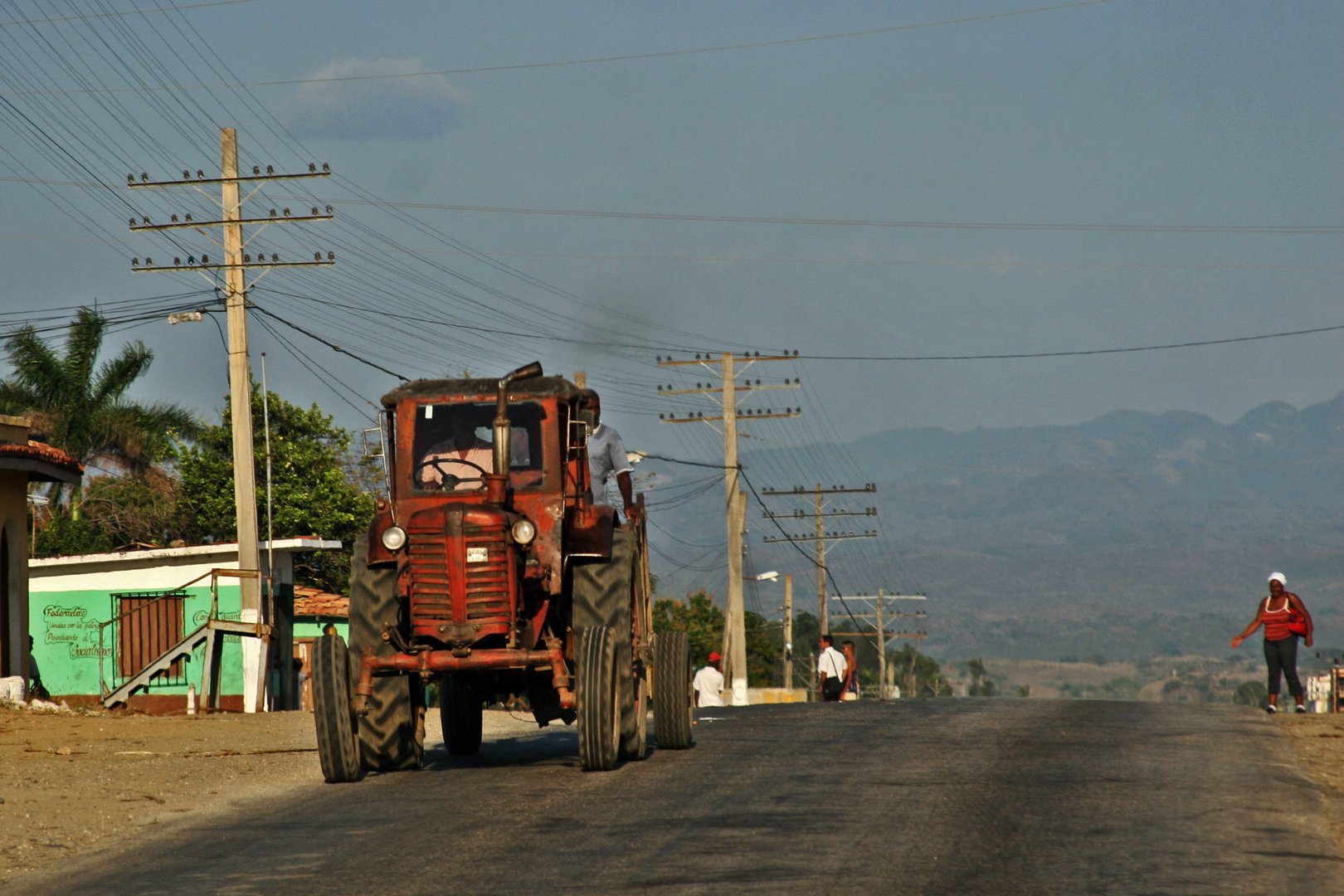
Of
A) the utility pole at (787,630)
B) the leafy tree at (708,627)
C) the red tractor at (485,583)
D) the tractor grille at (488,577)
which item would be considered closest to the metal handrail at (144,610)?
the red tractor at (485,583)

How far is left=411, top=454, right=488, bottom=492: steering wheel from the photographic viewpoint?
1420cm

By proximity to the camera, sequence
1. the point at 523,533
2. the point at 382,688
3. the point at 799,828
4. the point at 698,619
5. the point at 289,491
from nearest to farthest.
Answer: the point at 799,828 → the point at 523,533 → the point at 382,688 → the point at 289,491 → the point at 698,619

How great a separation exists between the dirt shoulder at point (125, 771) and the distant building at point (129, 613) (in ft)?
40.2

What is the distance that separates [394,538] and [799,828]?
4.26m

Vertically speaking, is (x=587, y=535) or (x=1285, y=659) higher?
(x=587, y=535)

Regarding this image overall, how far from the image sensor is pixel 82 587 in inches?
1417

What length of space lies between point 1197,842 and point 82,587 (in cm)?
3002

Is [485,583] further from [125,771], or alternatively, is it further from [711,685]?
[711,685]

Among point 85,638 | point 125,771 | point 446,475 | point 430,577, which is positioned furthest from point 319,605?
point 430,577

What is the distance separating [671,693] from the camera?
15.6 metres

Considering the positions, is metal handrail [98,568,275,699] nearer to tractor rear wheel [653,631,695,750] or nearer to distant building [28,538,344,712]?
distant building [28,538,344,712]

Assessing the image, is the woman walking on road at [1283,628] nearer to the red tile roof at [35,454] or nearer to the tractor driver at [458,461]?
the tractor driver at [458,461]

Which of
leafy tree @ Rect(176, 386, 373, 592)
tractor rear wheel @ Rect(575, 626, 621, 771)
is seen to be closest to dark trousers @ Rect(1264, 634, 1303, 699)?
tractor rear wheel @ Rect(575, 626, 621, 771)

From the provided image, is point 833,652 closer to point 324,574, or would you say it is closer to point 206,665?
point 206,665
